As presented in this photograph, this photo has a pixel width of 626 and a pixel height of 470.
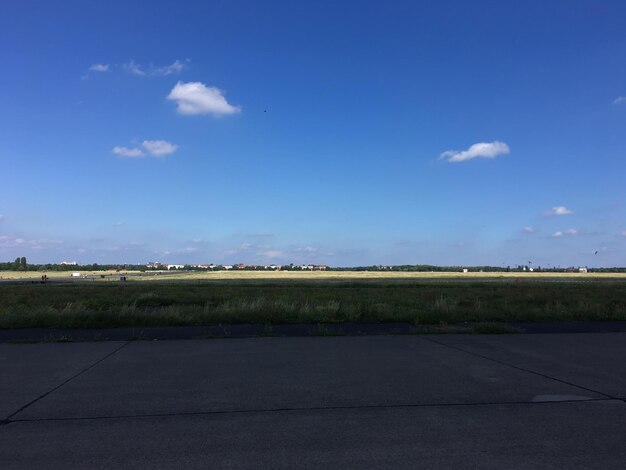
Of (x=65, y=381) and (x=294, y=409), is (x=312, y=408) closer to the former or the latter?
(x=294, y=409)

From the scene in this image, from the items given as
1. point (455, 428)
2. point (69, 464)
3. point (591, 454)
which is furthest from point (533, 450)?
point (69, 464)

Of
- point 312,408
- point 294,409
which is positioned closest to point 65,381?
point 294,409

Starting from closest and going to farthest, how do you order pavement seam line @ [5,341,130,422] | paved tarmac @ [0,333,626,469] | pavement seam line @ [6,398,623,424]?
paved tarmac @ [0,333,626,469] < pavement seam line @ [6,398,623,424] < pavement seam line @ [5,341,130,422]

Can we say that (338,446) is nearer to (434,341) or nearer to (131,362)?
(131,362)

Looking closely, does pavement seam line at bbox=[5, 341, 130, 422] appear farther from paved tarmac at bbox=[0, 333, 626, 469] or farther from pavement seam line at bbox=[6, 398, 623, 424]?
pavement seam line at bbox=[6, 398, 623, 424]

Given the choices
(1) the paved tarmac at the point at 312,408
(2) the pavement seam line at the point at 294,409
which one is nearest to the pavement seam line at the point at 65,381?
(1) the paved tarmac at the point at 312,408

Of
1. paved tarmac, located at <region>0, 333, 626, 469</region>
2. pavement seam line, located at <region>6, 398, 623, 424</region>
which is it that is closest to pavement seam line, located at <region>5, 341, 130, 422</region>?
paved tarmac, located at <region>0, 333, 626, 469</region>

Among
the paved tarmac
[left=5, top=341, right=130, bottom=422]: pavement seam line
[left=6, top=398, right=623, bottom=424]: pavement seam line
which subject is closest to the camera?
the paved tarmac

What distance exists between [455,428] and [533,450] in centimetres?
85

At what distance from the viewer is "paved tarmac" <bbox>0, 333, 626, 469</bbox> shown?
4.52 m

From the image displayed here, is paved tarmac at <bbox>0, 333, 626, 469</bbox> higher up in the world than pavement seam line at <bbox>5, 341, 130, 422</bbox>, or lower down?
lower down

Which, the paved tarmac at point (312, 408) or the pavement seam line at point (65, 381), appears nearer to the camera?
the paved tarmac at point (312, 408)

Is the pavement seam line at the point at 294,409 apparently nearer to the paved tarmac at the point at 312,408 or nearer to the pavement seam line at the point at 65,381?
the paved tarmac at the point at 312,408

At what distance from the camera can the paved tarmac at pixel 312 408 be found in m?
4.52
